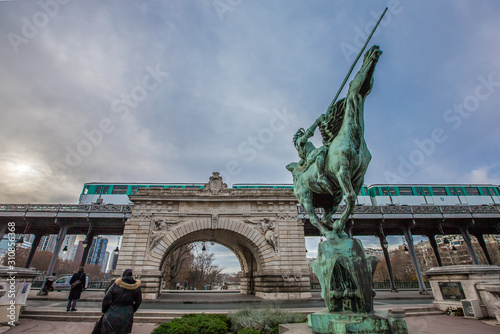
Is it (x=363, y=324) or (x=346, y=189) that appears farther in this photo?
(x=346, y=189)

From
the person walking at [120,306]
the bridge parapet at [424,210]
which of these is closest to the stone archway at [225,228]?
the bridge parapet at [424,210]

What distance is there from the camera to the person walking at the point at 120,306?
3891mm

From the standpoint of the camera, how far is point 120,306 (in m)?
4.06

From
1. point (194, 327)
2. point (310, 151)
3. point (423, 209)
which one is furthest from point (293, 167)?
point (423, 209)

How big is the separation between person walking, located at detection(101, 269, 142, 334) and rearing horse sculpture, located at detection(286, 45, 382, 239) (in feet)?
12.1

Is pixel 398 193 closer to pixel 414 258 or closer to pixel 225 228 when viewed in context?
pixel 414 258

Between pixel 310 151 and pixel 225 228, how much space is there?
11.8 metres

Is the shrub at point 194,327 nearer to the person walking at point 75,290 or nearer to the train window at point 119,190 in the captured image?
the person walking at point 75,290

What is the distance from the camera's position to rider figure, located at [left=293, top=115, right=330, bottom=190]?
4.63 metres

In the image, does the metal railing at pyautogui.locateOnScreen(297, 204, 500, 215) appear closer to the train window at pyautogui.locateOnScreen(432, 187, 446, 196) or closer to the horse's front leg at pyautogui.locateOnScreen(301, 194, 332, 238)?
the train window at pyautogui.locateOnScreen(432, 187, 446, 196)

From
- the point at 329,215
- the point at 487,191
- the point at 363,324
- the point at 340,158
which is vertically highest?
the point at 487,191

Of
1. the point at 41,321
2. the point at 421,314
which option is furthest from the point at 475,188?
the point at 41,321

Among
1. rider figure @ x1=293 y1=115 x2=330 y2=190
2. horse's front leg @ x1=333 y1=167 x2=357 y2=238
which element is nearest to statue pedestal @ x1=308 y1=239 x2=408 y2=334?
horse's front leg @ x1=333 y1=167 x2=357 y2=238

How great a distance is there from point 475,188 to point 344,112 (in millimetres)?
26491
